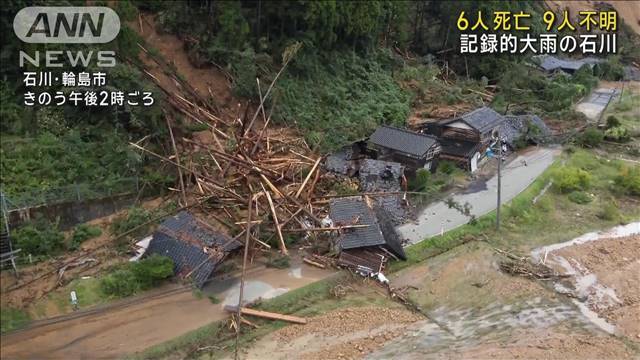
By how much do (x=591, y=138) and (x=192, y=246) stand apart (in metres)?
20.6

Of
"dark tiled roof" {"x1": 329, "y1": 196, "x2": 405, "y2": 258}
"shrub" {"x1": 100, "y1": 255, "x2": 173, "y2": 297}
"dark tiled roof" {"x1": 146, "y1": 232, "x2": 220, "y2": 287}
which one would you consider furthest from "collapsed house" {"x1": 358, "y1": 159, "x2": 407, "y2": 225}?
"shrub" {"x1": 100, "y1": 255, "x2": 173, "y2": 297}

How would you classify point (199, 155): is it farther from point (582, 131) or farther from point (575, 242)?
point (582, 131)

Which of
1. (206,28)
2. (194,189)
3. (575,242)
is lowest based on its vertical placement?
(575,242)

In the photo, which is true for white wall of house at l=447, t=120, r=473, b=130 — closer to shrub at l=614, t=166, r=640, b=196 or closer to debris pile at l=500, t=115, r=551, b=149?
debris pile at l=500, t=115, r=551, b=149

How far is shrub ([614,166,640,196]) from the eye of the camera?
21906 millimetres

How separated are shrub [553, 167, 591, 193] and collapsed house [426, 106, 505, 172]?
3.36m

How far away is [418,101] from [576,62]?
17.9 m

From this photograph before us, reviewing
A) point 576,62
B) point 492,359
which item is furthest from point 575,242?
point 576,62

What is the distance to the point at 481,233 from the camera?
1877 centimetres

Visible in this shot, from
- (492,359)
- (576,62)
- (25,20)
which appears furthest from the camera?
(576,62)

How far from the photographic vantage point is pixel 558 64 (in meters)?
38.1

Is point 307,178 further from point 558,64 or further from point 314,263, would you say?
point 558,64

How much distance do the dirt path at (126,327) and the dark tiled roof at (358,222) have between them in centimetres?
223

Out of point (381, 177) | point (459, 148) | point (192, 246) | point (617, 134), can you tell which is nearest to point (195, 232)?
point (192, 246)
